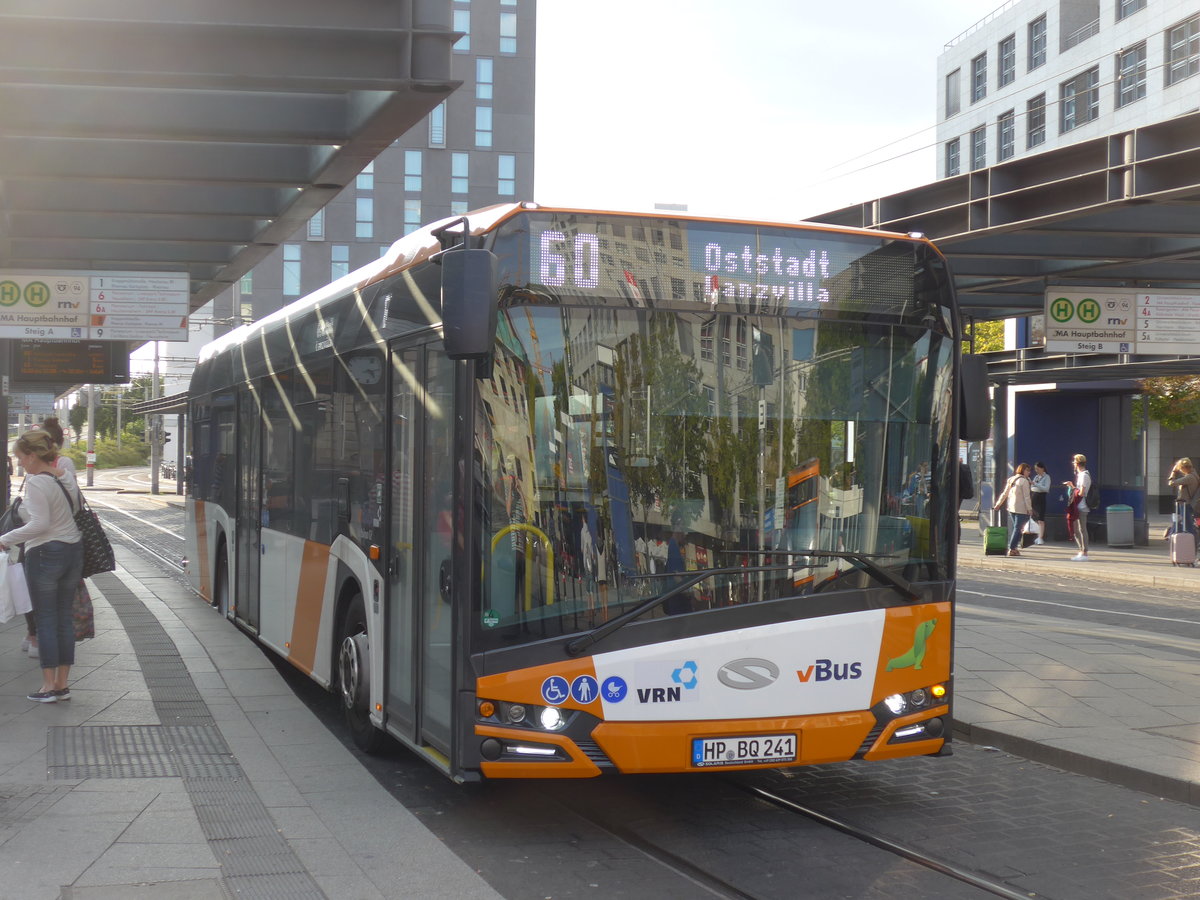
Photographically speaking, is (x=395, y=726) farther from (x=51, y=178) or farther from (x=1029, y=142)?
(x=1029, y=142)

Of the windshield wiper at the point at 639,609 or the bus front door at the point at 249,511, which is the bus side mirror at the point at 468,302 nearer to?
the windshield wiper at the point at 639,609

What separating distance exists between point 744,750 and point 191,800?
2632 millimetres

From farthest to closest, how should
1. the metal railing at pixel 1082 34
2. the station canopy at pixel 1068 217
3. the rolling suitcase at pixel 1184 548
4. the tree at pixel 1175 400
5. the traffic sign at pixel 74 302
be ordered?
1. the metal railing at pixel 1082 34
2. the tree at pixel 1175 400
3. the rolling suitcase at pixel 1184 548
4. the traffic sign at pixel 74 302
5. the station canopy at pixel 1068 217

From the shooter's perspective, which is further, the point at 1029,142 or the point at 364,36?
the point at 1029,142

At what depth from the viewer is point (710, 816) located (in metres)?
6.43

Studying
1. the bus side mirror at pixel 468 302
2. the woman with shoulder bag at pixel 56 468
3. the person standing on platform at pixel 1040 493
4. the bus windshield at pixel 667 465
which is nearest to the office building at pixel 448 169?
the person standing on platform at pixel 1040 493

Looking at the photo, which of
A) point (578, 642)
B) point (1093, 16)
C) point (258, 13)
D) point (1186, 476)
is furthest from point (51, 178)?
point (1093, 16)

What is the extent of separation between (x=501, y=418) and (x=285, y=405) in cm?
445

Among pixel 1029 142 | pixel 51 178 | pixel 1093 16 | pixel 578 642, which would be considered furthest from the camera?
pixel 1029 142

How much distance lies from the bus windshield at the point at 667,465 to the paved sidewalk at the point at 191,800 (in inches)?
42.3

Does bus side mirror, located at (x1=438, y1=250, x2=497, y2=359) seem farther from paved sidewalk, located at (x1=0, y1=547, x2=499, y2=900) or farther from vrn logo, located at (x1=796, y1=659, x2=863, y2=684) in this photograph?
paved sidewalk, located at (x1=0, y1=547, x2=499, y2=900)

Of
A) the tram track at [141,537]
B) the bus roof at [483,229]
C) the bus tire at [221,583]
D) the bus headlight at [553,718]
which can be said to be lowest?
the tram track at [141,537]

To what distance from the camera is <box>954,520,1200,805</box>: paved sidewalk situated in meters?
7.35

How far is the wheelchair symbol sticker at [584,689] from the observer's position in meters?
5.64
